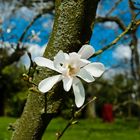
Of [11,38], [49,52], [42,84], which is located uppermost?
[11,38]

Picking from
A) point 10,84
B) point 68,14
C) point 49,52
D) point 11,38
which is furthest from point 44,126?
point 10,84

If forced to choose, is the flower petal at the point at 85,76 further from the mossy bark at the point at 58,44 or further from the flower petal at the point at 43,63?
the mossy bark at the point at 58,44

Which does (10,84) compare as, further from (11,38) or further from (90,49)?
(90,49)

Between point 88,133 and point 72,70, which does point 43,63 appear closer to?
point 72,70

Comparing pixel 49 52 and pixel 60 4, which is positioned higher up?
pixel 60 4

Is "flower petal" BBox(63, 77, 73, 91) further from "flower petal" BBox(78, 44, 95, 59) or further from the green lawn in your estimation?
the green lawn

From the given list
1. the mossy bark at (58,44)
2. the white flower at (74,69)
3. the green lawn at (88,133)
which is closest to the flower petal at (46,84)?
the white flower at (74,69)

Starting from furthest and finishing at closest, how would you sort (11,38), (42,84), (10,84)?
(10,84)
(11,38)
(42,84)

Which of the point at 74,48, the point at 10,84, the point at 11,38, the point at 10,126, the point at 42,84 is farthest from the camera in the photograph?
the point at 10,84
